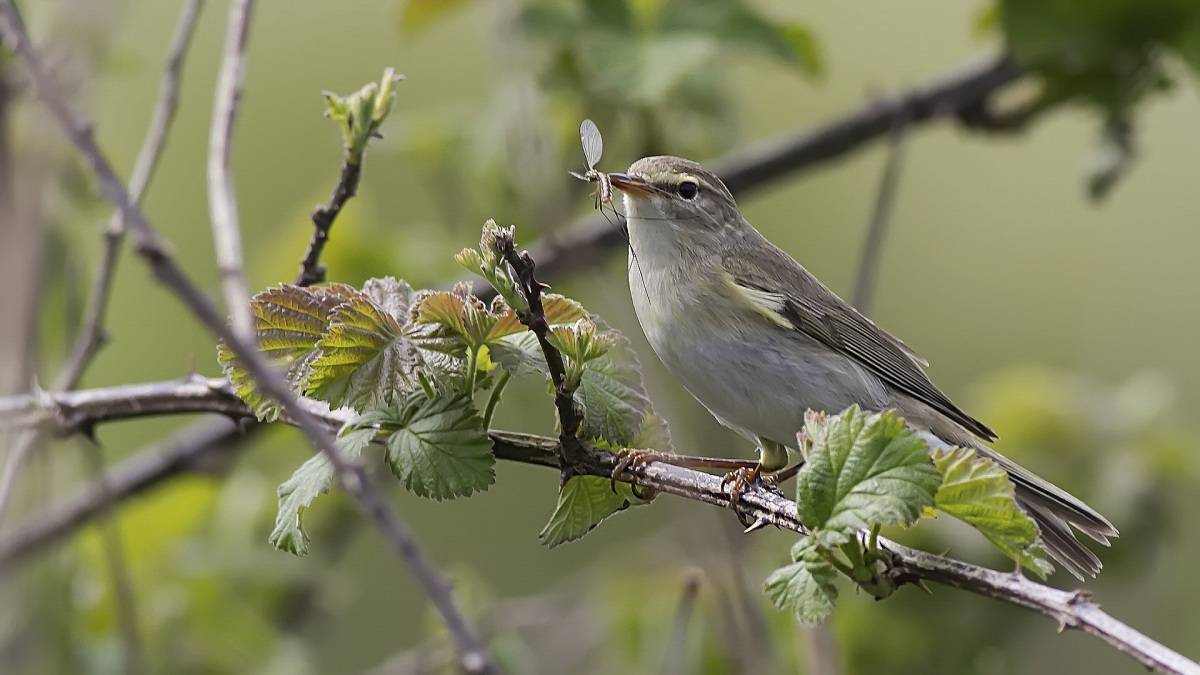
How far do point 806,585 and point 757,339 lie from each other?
1.48m

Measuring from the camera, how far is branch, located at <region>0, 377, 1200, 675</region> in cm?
134

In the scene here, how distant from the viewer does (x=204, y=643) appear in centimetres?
Answer: 321

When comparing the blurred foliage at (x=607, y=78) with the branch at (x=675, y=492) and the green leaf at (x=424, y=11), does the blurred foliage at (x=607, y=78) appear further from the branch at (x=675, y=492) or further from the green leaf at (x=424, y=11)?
the branch at (x=675, y=492)

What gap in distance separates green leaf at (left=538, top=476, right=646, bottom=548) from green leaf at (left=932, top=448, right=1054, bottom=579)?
0.51 m

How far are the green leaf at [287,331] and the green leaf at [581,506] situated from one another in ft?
1.47

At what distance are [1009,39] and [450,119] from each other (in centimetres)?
195

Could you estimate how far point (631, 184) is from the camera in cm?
278

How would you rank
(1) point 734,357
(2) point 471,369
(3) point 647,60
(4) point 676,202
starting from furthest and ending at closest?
(3) point 647,60
(4) point 676,202
(1) point 734,357
(2) point 471,369

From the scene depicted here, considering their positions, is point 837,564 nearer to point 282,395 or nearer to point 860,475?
point 860,475

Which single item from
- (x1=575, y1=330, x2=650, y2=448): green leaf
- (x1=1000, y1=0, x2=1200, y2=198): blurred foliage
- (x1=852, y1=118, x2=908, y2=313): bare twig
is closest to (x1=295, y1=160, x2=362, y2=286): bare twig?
(x1=575, y1=330, x2=650, y2=448): green leaf

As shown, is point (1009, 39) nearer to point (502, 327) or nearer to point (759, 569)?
point (759, 569)

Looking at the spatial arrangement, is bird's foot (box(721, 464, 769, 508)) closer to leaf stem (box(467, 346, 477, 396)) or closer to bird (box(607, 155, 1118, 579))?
leaf stem (box(467, 346, 477, 396))

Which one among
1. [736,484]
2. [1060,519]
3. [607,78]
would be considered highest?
[607,78]

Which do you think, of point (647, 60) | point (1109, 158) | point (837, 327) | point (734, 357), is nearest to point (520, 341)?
point (734, 357)
